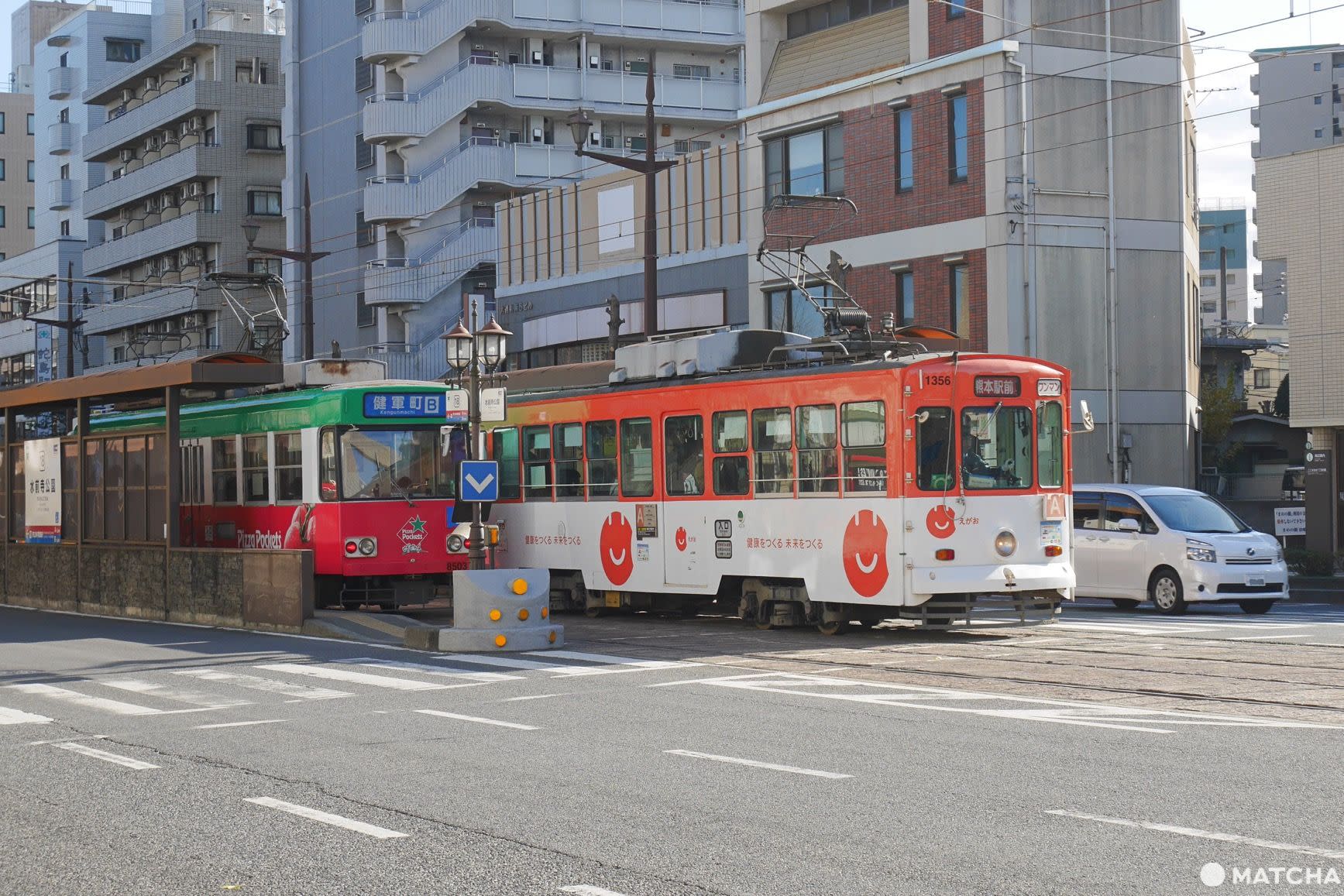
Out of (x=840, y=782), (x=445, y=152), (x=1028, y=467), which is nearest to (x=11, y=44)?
A: (x=445, y=152)

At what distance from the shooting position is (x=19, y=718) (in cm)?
1355

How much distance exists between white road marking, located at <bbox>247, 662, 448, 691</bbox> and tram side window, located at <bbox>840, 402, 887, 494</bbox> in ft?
18.6

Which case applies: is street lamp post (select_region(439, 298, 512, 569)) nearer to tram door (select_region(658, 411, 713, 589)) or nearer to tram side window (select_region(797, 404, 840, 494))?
tram door (select_region(658, 411, 713, 589))

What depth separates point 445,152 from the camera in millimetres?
58000

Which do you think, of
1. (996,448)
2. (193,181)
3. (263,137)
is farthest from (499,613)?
(193,181)

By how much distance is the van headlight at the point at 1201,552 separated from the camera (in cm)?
2355

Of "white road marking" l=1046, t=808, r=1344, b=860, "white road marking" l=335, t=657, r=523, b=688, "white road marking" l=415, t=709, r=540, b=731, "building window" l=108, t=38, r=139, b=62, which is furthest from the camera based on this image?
"building window" l=108, t=38, r=139, b=62

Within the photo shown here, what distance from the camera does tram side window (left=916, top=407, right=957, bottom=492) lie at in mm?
18422

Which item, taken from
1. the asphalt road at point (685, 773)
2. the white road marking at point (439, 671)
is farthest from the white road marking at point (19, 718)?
the white road marking at point (439, 671)

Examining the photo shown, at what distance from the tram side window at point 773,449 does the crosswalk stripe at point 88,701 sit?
26.6 feet

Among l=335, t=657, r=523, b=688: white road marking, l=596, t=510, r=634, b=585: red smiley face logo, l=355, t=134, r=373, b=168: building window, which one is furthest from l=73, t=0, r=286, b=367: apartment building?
l=335, t=657, r=523, b=688: white road marking

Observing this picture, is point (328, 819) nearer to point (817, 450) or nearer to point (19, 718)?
point (19, 718)

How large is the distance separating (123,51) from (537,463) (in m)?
73.4

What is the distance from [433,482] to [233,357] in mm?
3502
